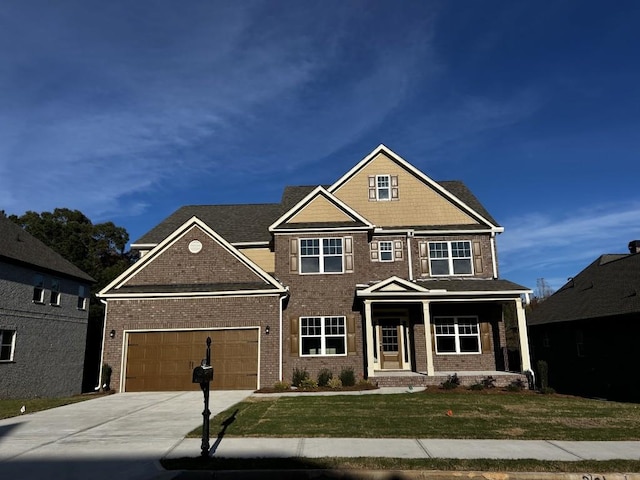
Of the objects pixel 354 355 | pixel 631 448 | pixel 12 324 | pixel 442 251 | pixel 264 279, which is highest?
pixel 442 251

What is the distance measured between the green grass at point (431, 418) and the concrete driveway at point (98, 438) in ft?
3.23

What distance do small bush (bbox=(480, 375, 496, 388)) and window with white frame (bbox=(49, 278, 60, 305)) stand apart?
22.3m

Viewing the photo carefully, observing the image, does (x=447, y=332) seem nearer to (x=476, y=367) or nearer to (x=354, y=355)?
(x=476, y=367)

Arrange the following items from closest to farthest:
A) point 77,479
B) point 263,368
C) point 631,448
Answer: point 77,479 < point 631,448 < point 263,368

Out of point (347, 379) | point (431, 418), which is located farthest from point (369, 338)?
point (431, 418)

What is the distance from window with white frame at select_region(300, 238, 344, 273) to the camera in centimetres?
1994

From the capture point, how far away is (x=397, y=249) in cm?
2103

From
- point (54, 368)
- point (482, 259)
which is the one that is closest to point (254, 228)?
point (482, 259)

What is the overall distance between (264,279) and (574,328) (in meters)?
16.3

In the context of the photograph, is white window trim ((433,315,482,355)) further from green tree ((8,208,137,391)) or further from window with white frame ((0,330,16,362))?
green tree ((8,208,137,391))

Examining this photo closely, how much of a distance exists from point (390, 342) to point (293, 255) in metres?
5.86

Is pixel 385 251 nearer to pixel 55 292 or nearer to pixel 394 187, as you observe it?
pixel 394 187

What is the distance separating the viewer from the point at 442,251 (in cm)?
2106

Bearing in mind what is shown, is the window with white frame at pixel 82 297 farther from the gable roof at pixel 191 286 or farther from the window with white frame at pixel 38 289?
the gable roof at pixel 191 286
